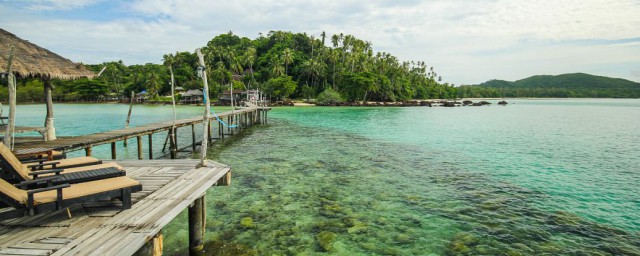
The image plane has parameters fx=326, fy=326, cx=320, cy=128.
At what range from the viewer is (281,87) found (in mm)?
78062

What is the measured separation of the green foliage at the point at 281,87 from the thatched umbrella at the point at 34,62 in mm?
66483

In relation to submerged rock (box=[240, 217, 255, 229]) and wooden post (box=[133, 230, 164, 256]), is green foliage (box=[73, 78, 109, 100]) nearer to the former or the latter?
submerged rock (box=[240, 217, 255, 229])

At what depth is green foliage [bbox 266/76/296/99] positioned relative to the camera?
77.9 meters

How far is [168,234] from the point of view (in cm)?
745

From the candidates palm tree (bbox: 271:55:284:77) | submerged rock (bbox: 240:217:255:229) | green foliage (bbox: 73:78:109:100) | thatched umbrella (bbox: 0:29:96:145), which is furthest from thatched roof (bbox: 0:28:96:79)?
green foliage (bbox: 73:78:109:100)

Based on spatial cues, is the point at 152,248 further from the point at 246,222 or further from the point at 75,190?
the point at 246,222

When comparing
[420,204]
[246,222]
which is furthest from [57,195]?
[420,204]

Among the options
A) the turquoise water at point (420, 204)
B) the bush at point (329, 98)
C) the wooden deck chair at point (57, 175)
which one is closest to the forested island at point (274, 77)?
the bush at point (329, 98)

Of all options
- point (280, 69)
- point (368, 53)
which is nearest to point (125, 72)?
point (280, 69)

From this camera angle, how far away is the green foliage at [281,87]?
7788cm

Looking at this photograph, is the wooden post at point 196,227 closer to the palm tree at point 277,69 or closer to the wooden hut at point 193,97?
the wooden hut at point 193,97

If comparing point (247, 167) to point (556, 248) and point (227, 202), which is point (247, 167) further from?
point (556, 248)

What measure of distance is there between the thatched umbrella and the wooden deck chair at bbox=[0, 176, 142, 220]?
5.32 metres

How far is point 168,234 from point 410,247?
17.9 feet
